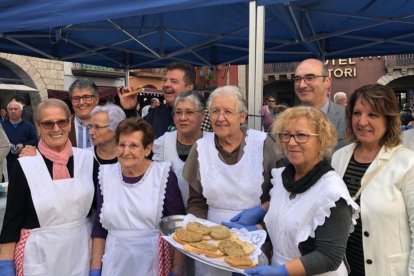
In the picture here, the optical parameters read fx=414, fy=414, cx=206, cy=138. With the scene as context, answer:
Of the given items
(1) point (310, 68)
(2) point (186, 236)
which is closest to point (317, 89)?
(1) point (310, 68)

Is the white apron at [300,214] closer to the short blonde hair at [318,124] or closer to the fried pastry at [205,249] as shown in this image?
the short blonde hair at [318,124]

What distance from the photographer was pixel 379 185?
183cm

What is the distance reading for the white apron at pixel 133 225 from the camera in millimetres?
2160

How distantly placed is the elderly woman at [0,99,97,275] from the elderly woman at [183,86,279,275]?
61 centimetres

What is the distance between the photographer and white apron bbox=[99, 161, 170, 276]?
2.16 metres

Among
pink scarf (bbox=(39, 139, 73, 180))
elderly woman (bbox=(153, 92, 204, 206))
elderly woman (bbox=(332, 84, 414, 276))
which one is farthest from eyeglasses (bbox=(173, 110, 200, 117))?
elderly woman (bbox=(332, 84, 414, 276))

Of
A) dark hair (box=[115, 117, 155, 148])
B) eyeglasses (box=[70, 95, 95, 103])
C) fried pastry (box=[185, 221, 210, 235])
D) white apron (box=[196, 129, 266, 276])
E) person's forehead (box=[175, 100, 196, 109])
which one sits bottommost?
fried pastry (box=[185, 221, 210, 235])

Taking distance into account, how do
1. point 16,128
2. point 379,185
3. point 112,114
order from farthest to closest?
point 16,128
point 112,114
point 379,185

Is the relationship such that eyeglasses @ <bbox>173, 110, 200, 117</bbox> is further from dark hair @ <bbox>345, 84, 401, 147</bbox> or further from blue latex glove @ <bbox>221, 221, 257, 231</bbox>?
dark hair @ <bbox>345, 84, 401, 147</bbox>

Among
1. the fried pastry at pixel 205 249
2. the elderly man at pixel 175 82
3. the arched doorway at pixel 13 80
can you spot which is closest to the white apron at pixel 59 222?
the fried pastry at pixel 205 249

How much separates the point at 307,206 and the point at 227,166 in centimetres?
62

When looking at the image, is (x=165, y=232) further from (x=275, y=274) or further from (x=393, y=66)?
(x=393, y=66)

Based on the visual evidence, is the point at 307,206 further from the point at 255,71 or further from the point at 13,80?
the point at 13,80

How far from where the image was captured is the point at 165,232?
6.78ft
